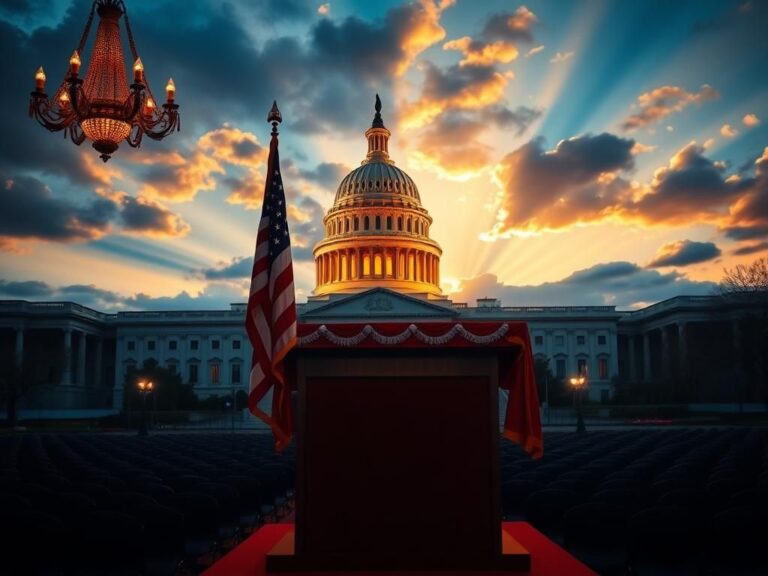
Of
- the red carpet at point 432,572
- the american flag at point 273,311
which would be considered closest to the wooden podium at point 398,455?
the red carpet at point 432,572

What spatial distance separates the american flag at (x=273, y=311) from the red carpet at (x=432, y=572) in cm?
145

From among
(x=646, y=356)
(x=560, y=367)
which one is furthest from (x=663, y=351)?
(x=560, y=367)

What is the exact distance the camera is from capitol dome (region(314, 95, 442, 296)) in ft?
361

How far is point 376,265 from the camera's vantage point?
11038 centimetres

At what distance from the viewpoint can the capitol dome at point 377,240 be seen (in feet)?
361

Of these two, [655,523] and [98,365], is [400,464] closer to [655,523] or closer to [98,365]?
[655,523]

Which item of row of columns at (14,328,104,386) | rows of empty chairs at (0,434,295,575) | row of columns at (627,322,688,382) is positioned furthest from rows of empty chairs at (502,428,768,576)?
row of columns at (14,328,104,386)

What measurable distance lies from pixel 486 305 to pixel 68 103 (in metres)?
97.1

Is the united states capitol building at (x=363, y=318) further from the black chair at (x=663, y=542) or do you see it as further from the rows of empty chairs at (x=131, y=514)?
the black chair at (x=663, y=542)

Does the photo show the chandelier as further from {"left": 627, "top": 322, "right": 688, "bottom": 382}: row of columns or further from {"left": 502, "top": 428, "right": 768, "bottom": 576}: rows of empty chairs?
{"left": 627, "top": 322, "right": 688, "bottom": 382}: row of columns

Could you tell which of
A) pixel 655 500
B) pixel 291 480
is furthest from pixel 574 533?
pixel 291 480

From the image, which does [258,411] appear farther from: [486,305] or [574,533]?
[486,305]

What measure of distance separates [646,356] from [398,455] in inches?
4214

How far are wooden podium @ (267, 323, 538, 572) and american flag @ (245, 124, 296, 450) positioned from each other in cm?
35
